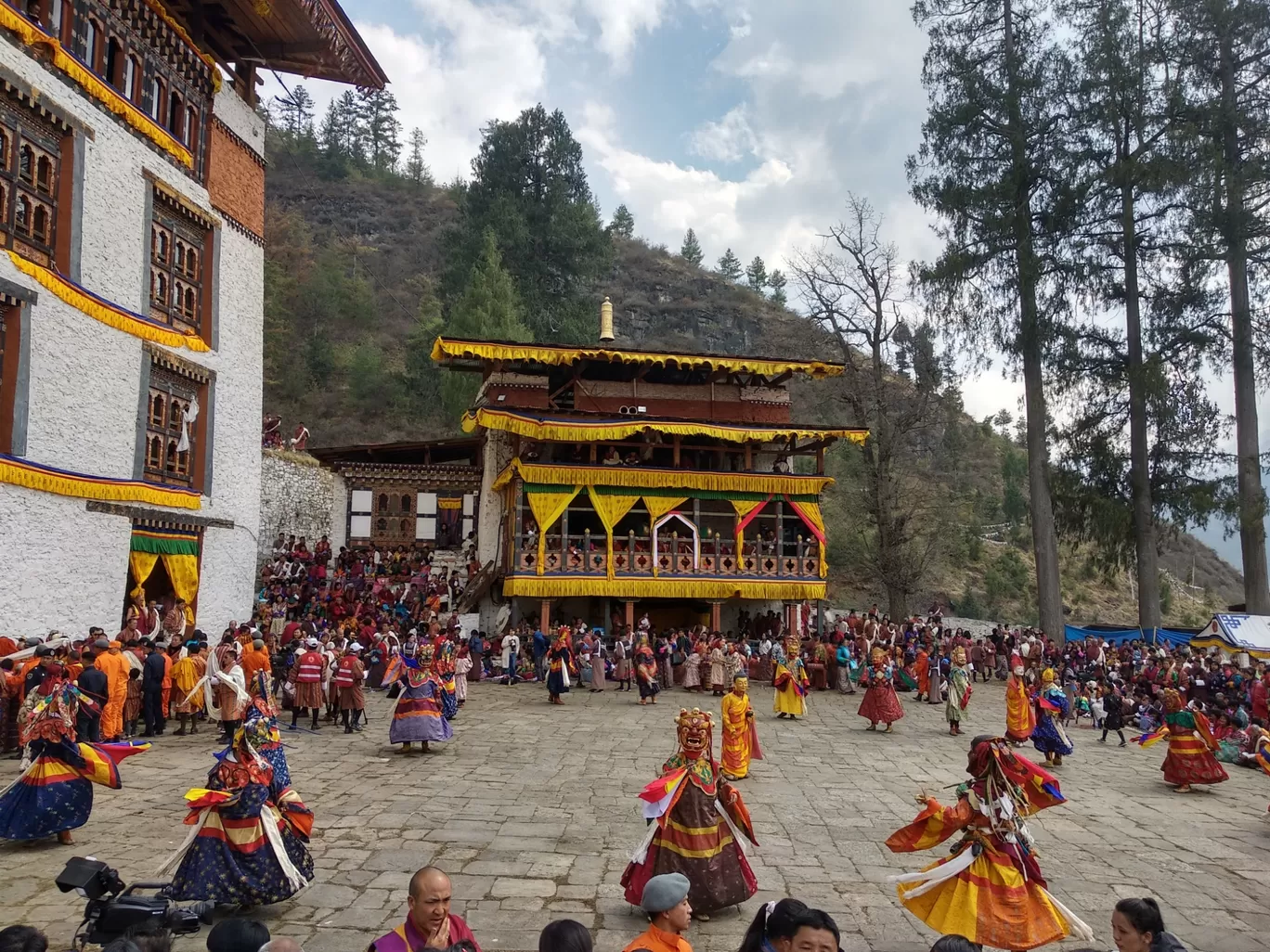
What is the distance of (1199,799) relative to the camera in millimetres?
11273

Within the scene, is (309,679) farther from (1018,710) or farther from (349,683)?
(1018,710)

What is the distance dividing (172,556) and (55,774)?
996cm

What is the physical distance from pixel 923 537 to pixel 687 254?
4237 cm

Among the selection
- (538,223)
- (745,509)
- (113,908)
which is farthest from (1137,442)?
(538,223)

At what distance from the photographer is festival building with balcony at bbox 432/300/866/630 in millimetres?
24125

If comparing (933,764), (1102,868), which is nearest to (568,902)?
(1102,868)

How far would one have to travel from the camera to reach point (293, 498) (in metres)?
32.1

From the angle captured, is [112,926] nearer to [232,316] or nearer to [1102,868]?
[1102,868]

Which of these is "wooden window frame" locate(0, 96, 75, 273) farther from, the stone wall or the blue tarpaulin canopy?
the blue tarpaulin canopy

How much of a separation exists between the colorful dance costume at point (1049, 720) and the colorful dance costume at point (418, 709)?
8968 millimetres

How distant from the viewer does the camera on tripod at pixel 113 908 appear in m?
4.27

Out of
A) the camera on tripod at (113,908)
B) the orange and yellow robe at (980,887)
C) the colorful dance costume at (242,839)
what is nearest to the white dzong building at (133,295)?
the colorful dance costume at (242,839)

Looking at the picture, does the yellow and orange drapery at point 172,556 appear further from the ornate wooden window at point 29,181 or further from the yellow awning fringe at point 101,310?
the ornate wooden window at point 29,181

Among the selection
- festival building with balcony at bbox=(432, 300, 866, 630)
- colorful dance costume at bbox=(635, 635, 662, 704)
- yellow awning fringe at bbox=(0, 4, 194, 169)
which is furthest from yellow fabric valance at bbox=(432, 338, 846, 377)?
colorful dance costume at bbox=(635, 635, 662, 704)
